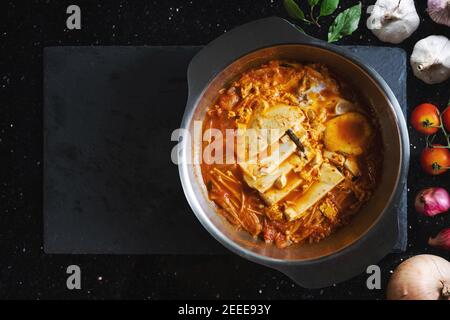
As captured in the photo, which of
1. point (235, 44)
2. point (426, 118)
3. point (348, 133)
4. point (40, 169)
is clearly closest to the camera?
point (235, 44)

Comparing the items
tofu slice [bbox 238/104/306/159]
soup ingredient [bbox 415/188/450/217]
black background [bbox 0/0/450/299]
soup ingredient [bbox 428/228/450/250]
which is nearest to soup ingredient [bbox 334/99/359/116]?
tofu slice [bbox 238/104/306/159]

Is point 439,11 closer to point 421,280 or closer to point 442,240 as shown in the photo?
point 442,240

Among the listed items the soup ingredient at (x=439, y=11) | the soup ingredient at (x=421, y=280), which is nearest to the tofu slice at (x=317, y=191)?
the soup ingredient at (x=421, y=280)

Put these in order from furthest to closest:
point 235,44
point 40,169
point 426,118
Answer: point 40,169
point 426,118
point 235,44

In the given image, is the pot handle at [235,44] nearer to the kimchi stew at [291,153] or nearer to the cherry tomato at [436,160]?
the kimchi stew at [291,153]

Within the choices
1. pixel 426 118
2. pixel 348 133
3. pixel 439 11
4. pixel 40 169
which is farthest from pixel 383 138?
pixel 40 169
